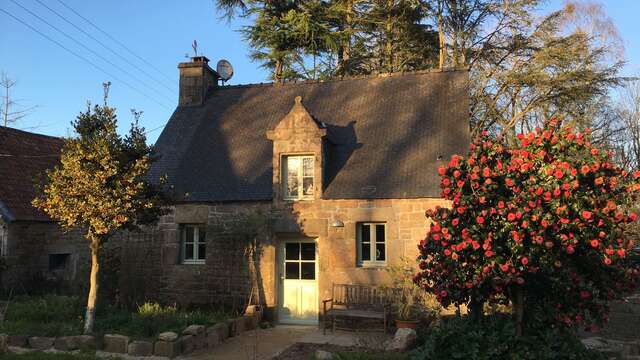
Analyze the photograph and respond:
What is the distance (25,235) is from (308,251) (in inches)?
344

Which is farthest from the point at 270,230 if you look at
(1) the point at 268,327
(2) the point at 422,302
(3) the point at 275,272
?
(2) the point at 422,302

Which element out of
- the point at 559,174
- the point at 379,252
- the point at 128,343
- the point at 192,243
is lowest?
the point at 128,343

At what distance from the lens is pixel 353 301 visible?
11.1 m

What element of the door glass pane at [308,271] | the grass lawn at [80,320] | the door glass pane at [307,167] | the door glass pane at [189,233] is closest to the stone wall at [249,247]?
the door glass pane at [189,233]

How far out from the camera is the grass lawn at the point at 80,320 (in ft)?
29.5

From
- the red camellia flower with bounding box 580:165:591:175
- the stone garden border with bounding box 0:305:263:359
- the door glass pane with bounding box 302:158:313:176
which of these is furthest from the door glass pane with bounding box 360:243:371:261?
the red camellia flower with bounding box 580:165:591:175

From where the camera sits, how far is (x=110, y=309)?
1084cm

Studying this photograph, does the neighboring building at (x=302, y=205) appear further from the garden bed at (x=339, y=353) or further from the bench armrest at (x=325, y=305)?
the garden bed at (x=339, y=353)

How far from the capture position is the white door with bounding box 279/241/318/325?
465 inches

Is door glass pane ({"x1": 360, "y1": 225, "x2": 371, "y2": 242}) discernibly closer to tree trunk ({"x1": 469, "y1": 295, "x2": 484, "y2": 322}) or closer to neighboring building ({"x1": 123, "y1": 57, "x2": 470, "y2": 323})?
neighboring building ({"x1": 123, "y1": 57, "x2": 470, "y2": 323})

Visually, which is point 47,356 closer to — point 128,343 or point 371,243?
point 128,343

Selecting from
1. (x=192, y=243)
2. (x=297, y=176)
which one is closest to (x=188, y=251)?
(x=192, y=243)

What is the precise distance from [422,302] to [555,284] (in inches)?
186

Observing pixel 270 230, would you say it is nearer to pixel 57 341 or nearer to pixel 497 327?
pixel 57 341
